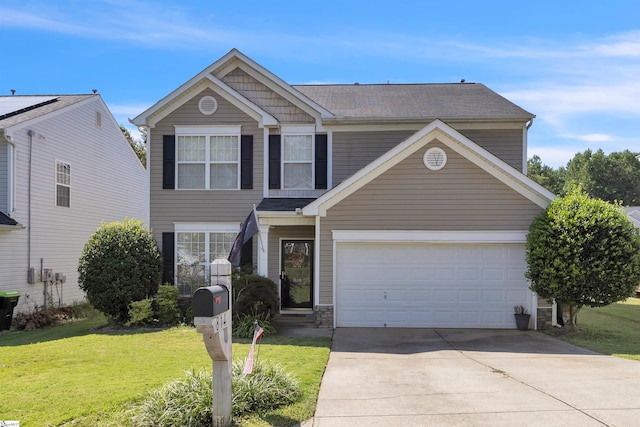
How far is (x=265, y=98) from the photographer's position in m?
14.7

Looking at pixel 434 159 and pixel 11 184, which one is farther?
pixel 11 184

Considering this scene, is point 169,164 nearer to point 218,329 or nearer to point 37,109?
point 37,109

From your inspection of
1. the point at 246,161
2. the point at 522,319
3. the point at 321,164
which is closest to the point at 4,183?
the point at 246,161

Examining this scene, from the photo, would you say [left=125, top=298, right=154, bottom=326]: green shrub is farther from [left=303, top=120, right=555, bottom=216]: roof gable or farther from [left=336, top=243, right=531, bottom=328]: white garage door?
[left=336, top=243, right=531, bottom=328]: white garage door

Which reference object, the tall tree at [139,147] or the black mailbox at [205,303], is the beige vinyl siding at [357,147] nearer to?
the black mailbox at [205,303]

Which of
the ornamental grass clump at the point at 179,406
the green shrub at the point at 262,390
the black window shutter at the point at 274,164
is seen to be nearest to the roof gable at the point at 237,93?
the black window shutter at the point at 274,164

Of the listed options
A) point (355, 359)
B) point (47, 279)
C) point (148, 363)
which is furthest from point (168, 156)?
point (355, 359)

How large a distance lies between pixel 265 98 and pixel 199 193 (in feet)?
10.9

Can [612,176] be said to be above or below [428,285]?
above

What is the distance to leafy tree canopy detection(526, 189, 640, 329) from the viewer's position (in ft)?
35.5

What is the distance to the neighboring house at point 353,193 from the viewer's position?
40.2 ft

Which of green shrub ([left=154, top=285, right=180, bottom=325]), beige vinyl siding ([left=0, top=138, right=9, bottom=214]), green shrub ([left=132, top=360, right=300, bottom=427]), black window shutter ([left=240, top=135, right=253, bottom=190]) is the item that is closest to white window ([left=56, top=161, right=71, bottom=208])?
beige vinyl siding ([left=0, top=138, right=9, bottom=214])

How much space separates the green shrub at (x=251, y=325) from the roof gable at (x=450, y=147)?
2.70 meters

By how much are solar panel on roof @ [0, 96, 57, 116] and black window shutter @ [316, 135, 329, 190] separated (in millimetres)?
9758
